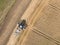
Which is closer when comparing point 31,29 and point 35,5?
point 31,29

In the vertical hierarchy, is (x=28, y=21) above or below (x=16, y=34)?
above

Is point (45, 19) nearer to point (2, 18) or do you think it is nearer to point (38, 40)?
point (38, 40)

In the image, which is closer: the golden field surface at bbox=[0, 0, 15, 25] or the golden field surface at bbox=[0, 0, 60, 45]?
the golden field surface at bbox=[0, 0, 60, 45]

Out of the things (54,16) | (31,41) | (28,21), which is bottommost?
(31,41)

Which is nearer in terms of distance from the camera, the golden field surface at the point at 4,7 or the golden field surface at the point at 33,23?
the golden field surface at the point at 33,23

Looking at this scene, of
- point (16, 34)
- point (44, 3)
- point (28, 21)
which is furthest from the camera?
point (44, 3)

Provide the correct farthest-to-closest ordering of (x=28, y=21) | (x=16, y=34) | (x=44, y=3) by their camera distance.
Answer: (x=44, y=3), (x=28, y=21), (x=16, y=34)

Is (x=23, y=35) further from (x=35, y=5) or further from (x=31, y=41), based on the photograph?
(x=35, y=5)

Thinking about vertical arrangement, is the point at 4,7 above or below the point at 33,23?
above

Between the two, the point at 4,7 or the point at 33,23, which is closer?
the point at 33,23

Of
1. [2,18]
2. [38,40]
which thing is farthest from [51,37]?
[2,18]
